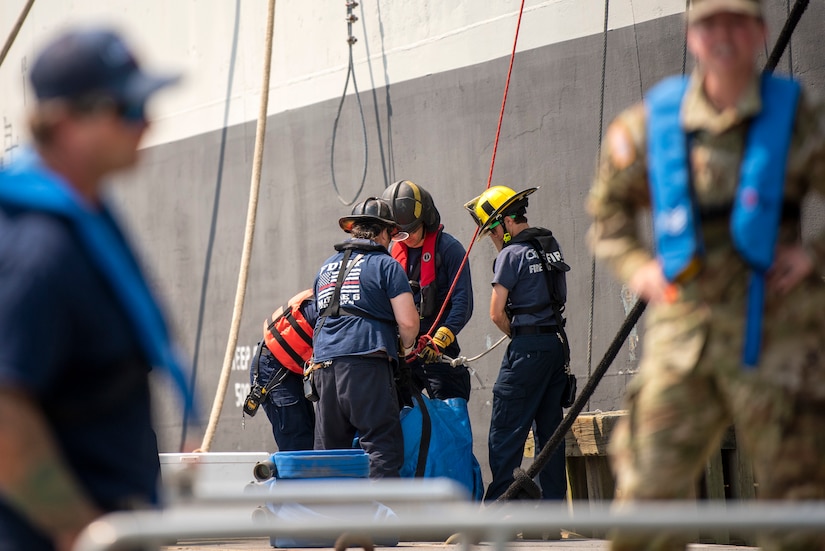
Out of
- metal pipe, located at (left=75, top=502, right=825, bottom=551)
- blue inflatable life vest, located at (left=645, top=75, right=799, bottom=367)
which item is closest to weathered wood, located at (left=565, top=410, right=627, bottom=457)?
blue inflatable life vest, located at (left=645, top=75, right=799, bottom=367)

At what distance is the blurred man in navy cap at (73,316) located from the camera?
212 centimetres

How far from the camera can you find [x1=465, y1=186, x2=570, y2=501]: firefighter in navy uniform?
7852 millimetres

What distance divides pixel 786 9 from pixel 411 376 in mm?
3314

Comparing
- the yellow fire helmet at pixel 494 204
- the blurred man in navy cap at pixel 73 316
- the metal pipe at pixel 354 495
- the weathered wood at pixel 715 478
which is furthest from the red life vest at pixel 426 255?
the blurred man in navy cap at pixel 73 316

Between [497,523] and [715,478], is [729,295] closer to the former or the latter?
[497,523]

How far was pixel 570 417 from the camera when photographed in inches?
260

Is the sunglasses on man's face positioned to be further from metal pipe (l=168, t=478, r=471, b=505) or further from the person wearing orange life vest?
the person wearing orange life vest

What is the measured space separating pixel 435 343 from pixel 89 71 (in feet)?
19.7

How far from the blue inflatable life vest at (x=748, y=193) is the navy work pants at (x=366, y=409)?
13.6 ft

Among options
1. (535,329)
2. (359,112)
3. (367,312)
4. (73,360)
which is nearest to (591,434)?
(535,329)

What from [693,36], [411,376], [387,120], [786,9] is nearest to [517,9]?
[387,120]

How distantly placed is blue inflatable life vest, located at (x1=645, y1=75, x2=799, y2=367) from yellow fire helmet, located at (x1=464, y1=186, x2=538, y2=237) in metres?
4.79

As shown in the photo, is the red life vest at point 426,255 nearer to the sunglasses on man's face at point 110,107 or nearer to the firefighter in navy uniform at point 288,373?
the firefighter in navy uniform at point 288,373

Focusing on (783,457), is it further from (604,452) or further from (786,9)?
(786,9)
